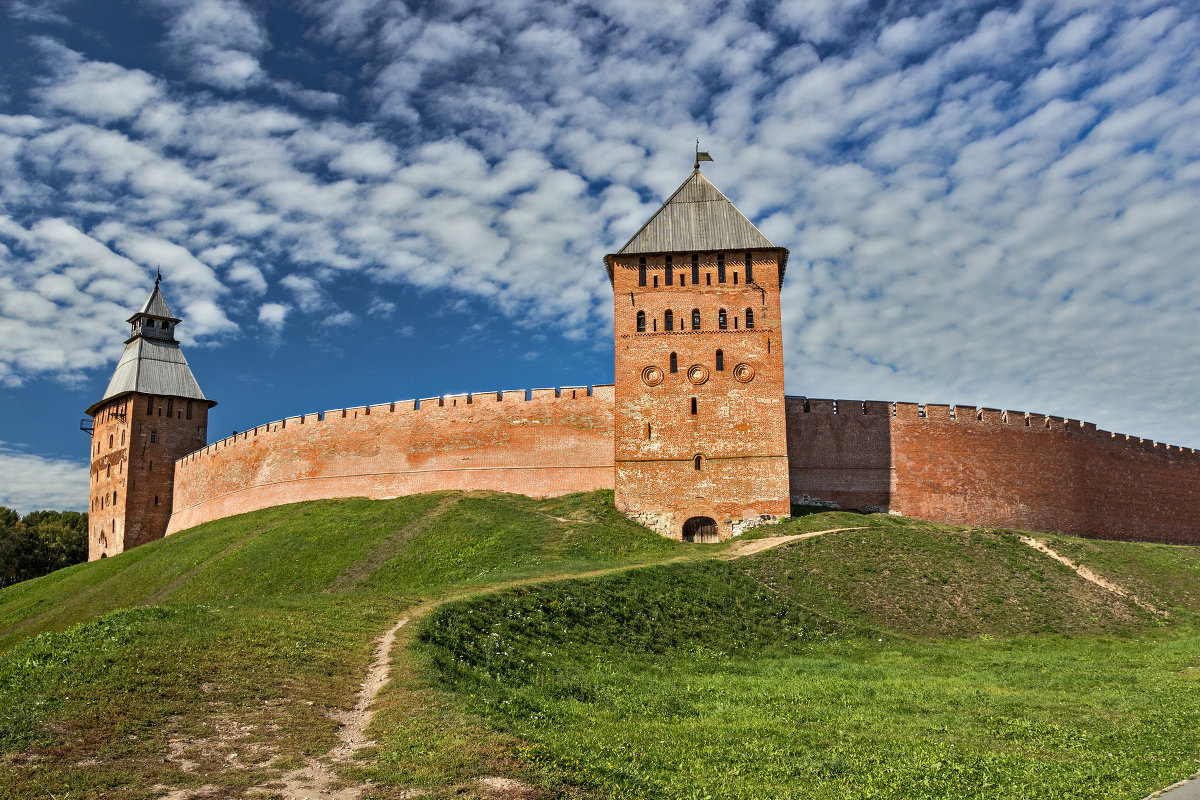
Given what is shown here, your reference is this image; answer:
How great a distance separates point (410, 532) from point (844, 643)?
1415 centimetres

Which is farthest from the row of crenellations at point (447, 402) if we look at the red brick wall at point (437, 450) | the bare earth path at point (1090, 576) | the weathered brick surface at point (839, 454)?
the bare earth path at point (1090, 576)

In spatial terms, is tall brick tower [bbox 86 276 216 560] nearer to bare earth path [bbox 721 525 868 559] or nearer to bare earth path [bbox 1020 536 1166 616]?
bare earth path [bbox 721 525 868 559]

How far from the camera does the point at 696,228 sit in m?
29.2

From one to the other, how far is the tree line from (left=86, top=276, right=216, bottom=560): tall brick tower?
7521 millimetres

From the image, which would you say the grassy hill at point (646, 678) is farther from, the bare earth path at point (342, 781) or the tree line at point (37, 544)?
the tree line at point (37, 544)

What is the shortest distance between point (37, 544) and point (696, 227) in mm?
43754

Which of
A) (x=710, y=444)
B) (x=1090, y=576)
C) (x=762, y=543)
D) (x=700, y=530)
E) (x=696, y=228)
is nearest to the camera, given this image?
(x=1090, y=576)

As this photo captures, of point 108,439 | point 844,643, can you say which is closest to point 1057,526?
point 844,643

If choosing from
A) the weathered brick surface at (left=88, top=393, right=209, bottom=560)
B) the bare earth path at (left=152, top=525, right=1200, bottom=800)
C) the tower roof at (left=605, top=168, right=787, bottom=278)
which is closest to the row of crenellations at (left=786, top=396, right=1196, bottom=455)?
the tower roof at (left=605, top=168, right=787, bottom=278)

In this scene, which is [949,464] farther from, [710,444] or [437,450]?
[437,450]

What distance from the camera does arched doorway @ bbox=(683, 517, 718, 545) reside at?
1049 inches

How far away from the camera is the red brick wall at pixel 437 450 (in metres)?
30.2

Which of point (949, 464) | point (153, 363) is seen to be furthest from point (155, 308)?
point (949, 464)

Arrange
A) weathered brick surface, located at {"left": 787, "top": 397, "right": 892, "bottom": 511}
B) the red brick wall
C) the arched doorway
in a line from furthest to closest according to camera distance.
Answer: the red brick wall
weathered brick surface, located at {"left": 787, "top": 397, "right": 892, "bottom": 511}
the arched doorway
